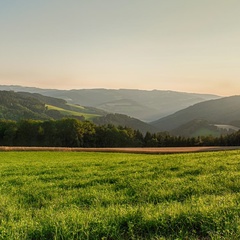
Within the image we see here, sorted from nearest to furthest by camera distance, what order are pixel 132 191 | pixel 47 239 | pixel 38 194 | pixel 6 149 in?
pixel 47 239, pixel 132 191, pixel 38 194, pixel 6 149

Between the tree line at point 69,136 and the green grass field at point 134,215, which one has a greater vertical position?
the green grass field at point 134,215

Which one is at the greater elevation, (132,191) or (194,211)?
(194,211)

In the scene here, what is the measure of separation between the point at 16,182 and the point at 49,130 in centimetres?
8972

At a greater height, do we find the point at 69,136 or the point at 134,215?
the point at 134,215

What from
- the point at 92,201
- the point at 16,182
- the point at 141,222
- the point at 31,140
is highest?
the point at 141,222

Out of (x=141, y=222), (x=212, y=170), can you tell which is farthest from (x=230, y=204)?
(x=212, y=170)

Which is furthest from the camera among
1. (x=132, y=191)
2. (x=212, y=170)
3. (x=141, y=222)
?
(x=212, y=170)

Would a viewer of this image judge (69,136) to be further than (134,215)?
Yes

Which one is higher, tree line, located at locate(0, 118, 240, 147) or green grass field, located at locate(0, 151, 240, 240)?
green grass field, located at locate(0, 151, 240, 240)

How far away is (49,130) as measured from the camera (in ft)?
324

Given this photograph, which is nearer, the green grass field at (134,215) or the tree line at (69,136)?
the green grass field at (134,215)

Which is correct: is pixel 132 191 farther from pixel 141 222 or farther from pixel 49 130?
pixel 49 130

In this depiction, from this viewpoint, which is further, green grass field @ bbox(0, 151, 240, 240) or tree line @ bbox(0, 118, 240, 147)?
tree line @ bbox(0, 118, 240, 147)

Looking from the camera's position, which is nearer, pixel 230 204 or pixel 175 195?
pixel 230 204
